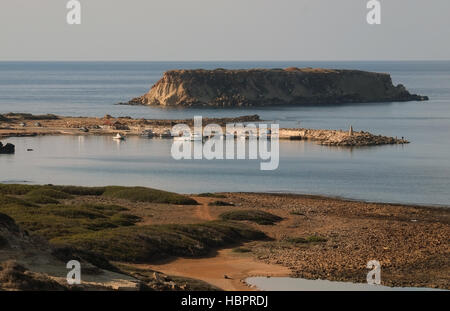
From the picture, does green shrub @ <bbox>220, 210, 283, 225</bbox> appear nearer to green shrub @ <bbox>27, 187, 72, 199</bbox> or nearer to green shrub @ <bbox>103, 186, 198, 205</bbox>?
green shrub @ <bbox>103, 186, 198, 205</bbox>

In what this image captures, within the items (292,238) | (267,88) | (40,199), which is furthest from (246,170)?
(267,88)

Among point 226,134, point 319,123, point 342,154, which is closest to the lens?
point 342,154

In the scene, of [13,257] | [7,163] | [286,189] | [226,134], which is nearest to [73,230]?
[13,257]

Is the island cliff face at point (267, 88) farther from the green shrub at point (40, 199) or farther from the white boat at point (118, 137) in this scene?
the green shrub at point (40, 199)

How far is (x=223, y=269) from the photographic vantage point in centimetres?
3519

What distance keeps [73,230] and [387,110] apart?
12456 cm

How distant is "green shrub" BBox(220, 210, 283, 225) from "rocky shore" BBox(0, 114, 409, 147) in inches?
2038

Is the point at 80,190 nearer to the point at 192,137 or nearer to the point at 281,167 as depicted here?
the point at 281,167

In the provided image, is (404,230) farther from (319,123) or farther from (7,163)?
(319,123)

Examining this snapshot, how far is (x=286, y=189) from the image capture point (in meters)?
65.4

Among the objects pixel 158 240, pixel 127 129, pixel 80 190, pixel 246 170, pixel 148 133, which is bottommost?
pixel 246 170

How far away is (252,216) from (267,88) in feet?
421

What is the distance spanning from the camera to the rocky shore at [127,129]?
101 metres

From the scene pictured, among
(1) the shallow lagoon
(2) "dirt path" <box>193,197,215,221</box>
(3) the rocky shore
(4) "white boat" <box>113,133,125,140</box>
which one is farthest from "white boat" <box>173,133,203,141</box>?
(2) "dirt path" <box>193,197,215,221</box>
